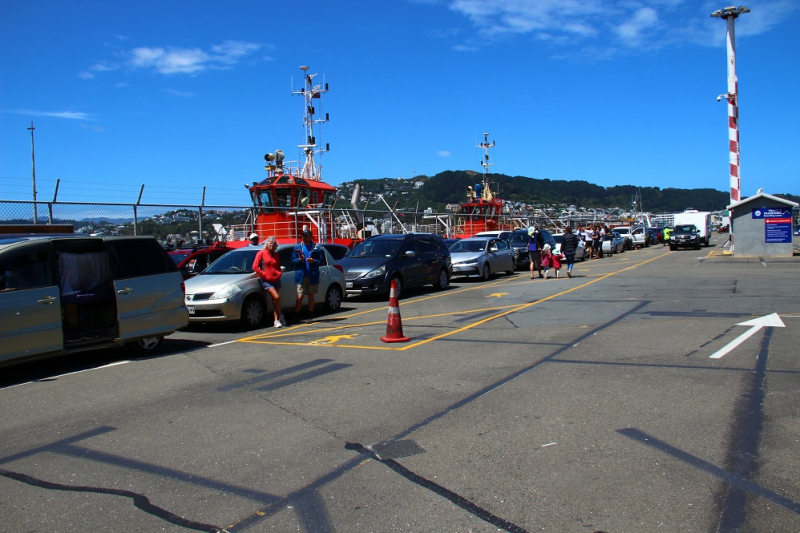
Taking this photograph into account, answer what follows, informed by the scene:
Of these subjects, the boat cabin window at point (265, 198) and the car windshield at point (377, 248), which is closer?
the car windshield at point (377, 248)

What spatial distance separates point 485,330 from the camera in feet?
35.8

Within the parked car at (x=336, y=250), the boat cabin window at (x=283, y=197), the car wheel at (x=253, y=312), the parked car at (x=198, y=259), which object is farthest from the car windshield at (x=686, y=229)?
the car wheel at (x=253, y=312)

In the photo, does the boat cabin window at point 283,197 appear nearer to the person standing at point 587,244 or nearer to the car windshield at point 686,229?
the person standing at point 587,244

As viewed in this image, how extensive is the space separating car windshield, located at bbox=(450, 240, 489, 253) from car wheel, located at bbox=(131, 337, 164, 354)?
567 inches

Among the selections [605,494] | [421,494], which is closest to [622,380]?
[605,494]

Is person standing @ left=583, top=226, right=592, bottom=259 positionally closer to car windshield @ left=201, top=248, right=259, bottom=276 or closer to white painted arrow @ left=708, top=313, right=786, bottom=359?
white painted arrow @ left=708, top=313, right=786, bottom=359

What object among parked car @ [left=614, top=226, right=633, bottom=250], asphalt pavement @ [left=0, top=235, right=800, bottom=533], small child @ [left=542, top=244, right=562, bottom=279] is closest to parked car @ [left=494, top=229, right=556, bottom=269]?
small child @ [left=542, top=244, right=562, bottom=279]

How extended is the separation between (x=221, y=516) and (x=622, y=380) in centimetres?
471

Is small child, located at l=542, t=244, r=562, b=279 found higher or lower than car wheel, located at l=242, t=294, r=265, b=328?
higher

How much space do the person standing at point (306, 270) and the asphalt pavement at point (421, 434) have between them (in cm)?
265

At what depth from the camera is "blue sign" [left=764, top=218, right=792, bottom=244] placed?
27203 mm

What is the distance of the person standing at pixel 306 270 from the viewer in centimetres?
1316

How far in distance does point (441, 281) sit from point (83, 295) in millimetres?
11658

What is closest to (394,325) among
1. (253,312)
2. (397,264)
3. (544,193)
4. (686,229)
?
(253,312)
